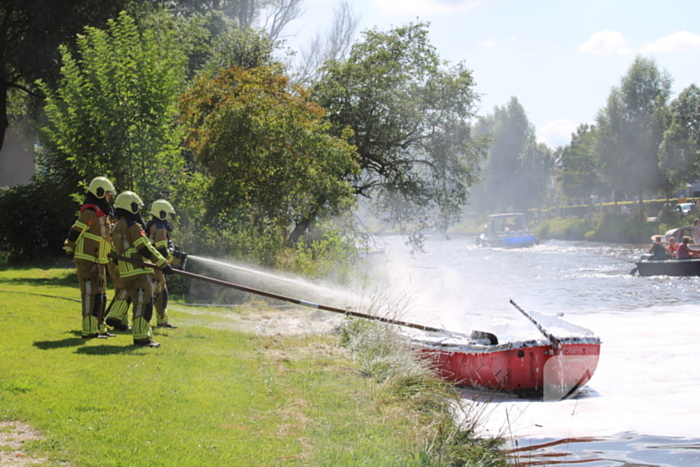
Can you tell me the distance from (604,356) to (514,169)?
8723 centimetres

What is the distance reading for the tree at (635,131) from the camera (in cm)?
5594

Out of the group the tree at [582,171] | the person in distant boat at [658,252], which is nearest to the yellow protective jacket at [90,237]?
the person in distant boat at [658,252]

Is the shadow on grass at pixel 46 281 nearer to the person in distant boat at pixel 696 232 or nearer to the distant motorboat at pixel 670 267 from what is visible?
the distant motorboat at pixel 670 267

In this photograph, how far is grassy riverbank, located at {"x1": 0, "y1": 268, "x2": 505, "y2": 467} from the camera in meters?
5.30

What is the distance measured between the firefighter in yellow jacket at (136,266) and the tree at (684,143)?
5139 cm

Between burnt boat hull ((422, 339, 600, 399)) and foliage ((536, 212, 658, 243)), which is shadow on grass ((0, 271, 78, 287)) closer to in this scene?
burnt boat hull ((422, 339, 600, 399))

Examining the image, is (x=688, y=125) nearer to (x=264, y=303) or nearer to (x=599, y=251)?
(x=599, y=251)

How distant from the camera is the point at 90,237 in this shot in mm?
9102

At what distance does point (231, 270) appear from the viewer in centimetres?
1678

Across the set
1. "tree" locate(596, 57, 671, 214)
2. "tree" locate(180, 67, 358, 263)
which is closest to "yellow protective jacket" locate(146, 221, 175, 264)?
"tree" locate(180, 67, 358, 263)

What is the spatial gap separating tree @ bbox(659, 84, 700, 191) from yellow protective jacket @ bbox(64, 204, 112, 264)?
51626 millimetres

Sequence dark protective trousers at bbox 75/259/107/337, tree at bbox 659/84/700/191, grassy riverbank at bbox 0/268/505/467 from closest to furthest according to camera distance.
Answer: grassy riverbank at bbox 0/268/505/467 → dark protective trousers at bbox 75/259/107/337 → tree at bbox 659/84/700/191

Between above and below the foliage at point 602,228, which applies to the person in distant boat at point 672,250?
below

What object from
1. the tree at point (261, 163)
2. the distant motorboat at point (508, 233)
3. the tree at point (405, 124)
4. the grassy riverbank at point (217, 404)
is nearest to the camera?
the grassy riverbank at point (217, 404)
